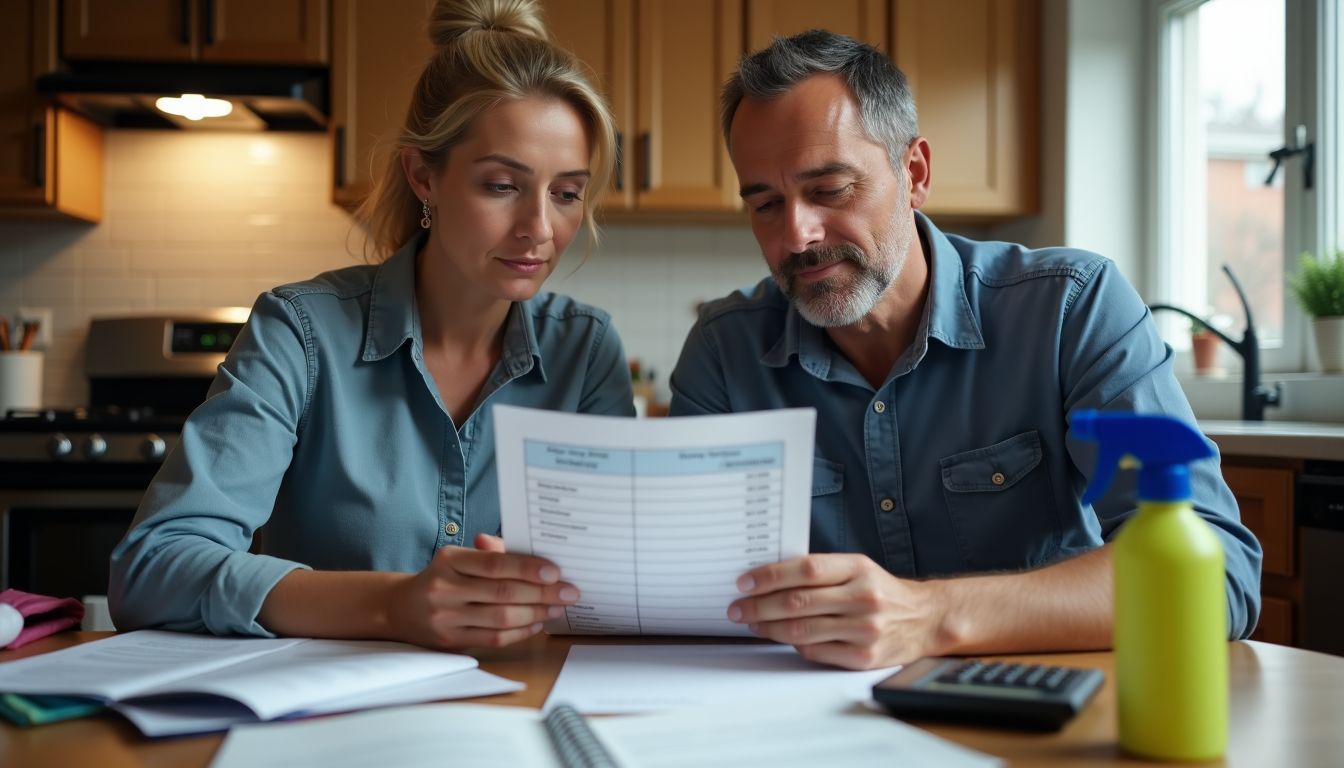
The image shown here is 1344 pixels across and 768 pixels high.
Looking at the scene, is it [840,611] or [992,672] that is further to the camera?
[840,611]

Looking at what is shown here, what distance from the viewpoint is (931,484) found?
4.66 ft

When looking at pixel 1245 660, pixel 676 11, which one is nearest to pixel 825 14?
pixel 676 11

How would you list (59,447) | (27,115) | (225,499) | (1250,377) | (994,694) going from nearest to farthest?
(994,694)
(225,499)
(1250,377)
(59,447)
(27,115)

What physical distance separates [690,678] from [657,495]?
0.16m

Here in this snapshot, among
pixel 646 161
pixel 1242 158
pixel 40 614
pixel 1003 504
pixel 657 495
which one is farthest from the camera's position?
pixel 646 161

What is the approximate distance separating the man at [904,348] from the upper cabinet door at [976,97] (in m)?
1.98

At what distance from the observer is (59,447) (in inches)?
110

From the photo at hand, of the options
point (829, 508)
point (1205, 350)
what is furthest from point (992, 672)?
point (1205, 350)

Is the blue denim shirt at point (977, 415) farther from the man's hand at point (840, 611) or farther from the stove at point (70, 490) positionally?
the stove at point (70, 490)

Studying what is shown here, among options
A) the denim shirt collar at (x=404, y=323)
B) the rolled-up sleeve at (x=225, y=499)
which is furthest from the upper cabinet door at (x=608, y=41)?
the rolled-up sleeve at (x=225, y=499)

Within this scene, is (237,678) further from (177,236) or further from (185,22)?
(177,236)

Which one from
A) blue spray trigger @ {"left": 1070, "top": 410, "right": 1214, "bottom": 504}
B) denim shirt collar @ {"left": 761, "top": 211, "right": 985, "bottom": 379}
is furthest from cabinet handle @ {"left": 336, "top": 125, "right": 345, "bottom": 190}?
blue spray trigger @ {"left": 1070, "top": 410, "right": 1214, "bottom": 504}

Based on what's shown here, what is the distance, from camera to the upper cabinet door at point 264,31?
3.28 m

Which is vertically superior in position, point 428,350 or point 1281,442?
point 428,350
